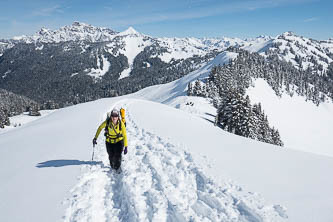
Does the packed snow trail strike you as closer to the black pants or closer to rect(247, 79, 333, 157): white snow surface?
the black pants

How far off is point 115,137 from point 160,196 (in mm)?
3129

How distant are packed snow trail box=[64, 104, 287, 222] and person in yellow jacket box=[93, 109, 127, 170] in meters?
0.59

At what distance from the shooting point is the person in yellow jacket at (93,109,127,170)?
873 cm

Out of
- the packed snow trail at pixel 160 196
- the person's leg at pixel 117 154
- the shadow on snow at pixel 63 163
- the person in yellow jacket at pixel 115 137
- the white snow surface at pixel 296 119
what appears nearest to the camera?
the packed snow trail at pixel 160 196

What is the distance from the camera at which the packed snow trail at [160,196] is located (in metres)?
5.84

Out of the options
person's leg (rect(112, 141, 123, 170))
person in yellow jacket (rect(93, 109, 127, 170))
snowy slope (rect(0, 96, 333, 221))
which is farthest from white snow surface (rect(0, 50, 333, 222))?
person in yellow jacket (rect(93, 109, 127, 170))

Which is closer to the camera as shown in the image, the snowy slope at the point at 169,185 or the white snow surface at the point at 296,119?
the snowy slope at the point at 169,185

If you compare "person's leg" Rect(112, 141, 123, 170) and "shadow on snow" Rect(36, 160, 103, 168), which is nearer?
"person's leg" Rect(112, 141, 123, 170)

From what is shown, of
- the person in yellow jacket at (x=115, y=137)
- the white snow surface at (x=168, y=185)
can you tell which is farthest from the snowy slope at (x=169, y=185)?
the person in yellow jacket at (x=115, y=137)

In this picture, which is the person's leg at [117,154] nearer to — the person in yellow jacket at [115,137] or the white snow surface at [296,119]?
the person in yellow jacket at [115,137]

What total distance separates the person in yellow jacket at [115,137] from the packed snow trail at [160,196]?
1.94 feet

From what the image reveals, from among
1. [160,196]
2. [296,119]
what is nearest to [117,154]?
[160,196]

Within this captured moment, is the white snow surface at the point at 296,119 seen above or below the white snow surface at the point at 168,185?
below

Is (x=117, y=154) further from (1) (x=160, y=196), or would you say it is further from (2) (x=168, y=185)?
(1) (x=160, y=196)
